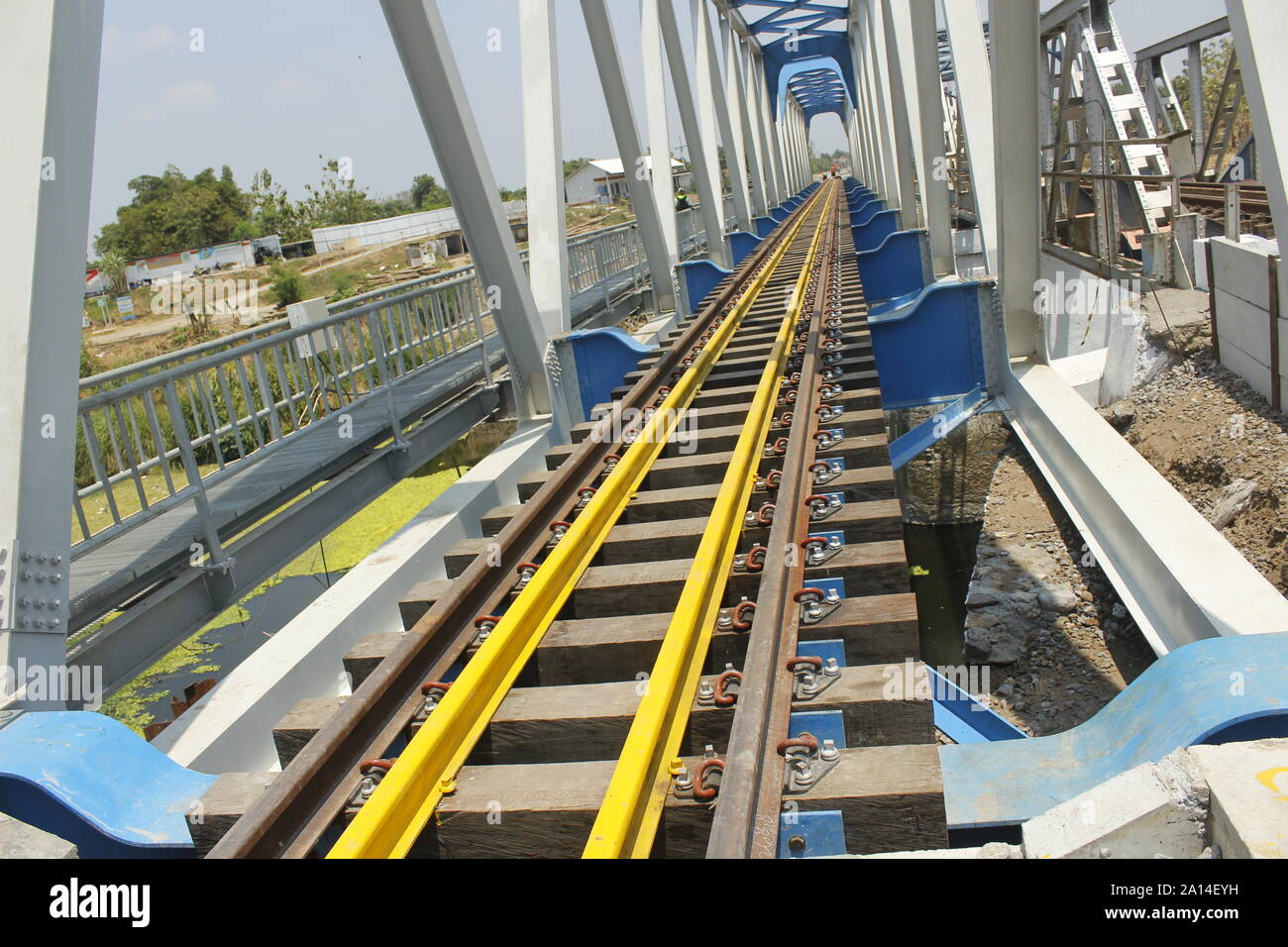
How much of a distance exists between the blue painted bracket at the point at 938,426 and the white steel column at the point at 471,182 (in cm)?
266

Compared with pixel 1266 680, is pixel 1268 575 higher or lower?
lower

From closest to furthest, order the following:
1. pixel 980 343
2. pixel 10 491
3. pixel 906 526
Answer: pixel 10 491
pixel 980 343
pixel 906 526

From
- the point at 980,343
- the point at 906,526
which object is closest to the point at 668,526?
the point at 980,343

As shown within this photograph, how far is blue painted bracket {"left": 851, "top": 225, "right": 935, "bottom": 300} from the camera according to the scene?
13.8 m

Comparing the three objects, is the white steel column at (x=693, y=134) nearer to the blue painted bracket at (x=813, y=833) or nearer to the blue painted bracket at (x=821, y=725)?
the blue painted bracket at (x=821, y=725)

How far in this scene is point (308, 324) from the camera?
7914 mm

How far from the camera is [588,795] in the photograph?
8.79 feet

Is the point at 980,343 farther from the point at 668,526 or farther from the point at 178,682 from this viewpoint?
the point at 178,682

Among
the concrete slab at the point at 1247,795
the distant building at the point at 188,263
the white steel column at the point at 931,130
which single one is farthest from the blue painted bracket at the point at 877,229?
the distant building at the point at 188,263

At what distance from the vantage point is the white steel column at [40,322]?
3.65m

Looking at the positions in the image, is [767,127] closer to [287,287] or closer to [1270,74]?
[287,287]

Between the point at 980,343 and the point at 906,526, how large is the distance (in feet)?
16.7

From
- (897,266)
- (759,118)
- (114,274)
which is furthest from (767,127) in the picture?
(114,274)

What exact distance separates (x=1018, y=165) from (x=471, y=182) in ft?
12.1
